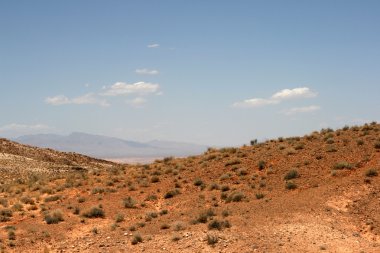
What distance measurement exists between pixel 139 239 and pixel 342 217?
368 inches

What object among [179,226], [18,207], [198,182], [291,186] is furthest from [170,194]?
[18,207]

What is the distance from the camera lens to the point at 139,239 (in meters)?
19.8

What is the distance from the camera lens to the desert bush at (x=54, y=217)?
2459cm

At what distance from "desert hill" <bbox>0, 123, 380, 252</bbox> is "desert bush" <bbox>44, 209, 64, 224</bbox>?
6 centimetres

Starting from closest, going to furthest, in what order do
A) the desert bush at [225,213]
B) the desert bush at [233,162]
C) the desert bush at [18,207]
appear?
the desert bush at [225,213]
the desert bush at [18,207]
the desert bush at [233,162]

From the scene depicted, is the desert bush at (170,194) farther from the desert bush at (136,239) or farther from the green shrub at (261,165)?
the desert bush at (136,239)

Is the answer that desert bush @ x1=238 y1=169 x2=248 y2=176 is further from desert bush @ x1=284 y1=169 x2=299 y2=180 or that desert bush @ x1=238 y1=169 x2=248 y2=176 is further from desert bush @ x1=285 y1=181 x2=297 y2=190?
desert bush @ x1=285 y1=181 x2=297 y2=190

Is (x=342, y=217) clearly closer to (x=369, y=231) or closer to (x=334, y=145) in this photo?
(x=369, y=231)

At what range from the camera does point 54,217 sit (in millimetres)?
24766

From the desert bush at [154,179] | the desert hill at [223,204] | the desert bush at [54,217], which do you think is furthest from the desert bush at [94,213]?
the desert bush at [154,179]

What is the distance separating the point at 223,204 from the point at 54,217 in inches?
366

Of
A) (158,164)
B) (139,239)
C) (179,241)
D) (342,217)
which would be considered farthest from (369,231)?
(158,164)

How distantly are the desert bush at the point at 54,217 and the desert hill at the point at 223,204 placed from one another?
6 cm

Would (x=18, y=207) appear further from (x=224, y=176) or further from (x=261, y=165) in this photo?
(x=261, y=165)
